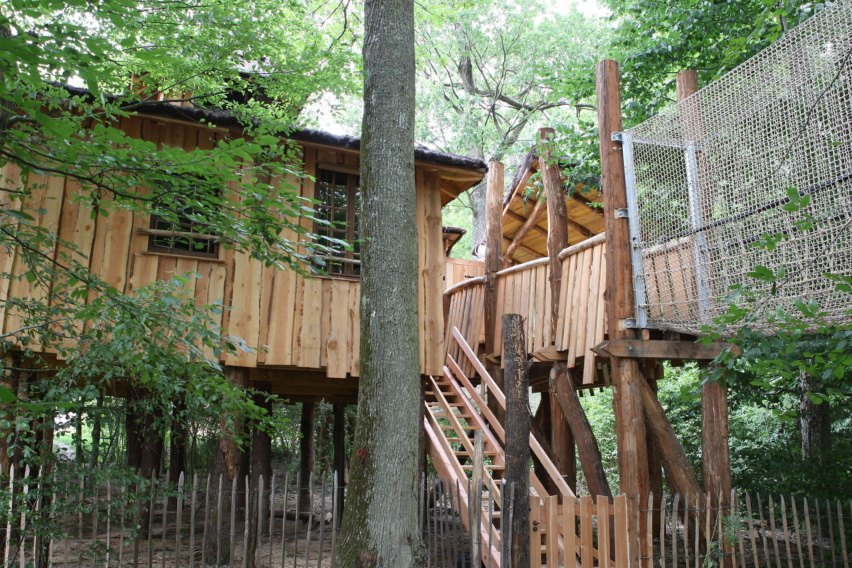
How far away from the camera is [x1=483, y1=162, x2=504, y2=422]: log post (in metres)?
10.7

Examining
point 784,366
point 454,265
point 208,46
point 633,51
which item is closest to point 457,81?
point 454,265

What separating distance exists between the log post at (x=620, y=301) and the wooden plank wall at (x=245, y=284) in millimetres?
2614

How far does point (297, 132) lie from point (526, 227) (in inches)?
251

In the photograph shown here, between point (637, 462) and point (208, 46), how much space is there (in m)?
5.65

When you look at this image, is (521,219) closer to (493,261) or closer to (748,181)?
(493,261)

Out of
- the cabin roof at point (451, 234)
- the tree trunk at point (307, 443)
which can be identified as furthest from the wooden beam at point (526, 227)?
the tree trunk at point (307, 443)

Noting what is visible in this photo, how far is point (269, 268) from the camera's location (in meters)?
8.25

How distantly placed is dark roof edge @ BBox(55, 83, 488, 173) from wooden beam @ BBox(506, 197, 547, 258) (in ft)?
11.3

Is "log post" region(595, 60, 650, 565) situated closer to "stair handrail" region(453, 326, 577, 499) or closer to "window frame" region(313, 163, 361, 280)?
"stair handrail" region(453, 326, 577, 499)

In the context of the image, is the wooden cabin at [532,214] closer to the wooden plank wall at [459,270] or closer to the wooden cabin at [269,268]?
the wooden plank wall at [459,270]

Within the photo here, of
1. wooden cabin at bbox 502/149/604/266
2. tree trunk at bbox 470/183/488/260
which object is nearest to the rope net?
wooden cabin at bbox 502/149/604/266

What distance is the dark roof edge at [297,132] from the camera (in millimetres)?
7527

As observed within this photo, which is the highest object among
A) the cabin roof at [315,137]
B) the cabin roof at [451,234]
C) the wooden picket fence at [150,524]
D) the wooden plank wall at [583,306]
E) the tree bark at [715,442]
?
the cabin roof at [451,234]

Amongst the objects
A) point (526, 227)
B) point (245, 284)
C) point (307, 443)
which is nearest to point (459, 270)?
point (526, 227)
